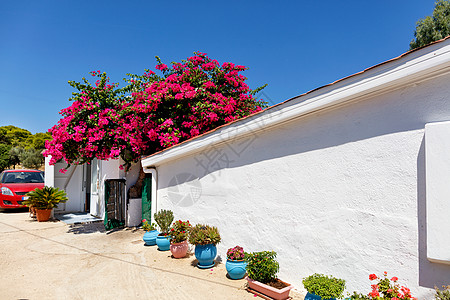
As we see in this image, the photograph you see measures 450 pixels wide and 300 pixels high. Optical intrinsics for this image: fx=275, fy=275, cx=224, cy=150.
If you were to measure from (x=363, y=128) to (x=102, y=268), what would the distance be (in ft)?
17.5

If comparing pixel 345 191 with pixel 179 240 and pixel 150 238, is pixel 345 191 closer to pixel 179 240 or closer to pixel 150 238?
pixel 179 240

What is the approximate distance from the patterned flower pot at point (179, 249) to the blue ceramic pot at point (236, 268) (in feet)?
5.35

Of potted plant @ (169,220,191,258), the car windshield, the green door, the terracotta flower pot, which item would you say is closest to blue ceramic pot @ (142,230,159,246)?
potted plant @ (169,220,191,258)

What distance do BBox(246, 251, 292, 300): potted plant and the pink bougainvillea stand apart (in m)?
4.90

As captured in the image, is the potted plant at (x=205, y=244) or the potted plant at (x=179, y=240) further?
the potted plant at (x=179, y=240)

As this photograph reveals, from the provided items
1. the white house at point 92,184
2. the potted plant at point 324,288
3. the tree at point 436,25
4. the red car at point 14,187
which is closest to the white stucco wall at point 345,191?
the potted plant at point 324,288

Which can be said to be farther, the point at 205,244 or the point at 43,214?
the point at 43,214

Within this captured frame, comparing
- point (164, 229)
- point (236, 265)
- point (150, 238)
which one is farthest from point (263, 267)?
point (150, 238)

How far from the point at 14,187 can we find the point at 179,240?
10.7 m

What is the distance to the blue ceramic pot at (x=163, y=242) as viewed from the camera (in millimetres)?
6557

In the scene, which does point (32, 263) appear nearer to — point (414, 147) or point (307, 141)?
point (307, 141)

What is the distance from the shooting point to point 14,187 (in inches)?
490

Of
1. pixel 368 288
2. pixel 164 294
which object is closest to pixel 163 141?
pixel 164 294

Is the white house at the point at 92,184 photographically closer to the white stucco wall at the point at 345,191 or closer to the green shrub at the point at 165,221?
the green shrub at the point at 165,221
